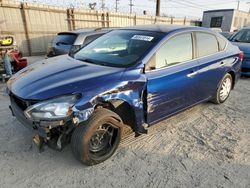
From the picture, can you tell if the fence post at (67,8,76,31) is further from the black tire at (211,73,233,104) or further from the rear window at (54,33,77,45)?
the black tire at (211,73,233,104)

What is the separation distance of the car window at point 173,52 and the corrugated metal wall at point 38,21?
9341 millimetres

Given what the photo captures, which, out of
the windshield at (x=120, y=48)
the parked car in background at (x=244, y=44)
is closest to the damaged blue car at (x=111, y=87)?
the windshield at (x=120, y=48)

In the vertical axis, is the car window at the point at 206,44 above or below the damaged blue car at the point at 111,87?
above

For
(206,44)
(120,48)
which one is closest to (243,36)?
(206,44)

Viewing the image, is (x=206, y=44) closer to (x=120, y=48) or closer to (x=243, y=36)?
(x=120, y=48)

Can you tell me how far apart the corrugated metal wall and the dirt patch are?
318 inches

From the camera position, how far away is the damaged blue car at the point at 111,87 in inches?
94.3

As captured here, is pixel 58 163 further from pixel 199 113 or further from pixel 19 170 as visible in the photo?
pixel 199 113

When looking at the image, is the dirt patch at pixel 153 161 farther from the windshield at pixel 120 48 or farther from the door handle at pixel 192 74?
the windshield at pixel 120 48

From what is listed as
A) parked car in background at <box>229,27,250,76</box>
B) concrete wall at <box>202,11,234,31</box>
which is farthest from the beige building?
parked car in background at <box>229,27,250,76</box>

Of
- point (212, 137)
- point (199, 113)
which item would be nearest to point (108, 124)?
point (212, 137)

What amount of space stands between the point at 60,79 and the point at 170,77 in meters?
1.54

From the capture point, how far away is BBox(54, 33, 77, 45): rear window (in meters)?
6.74

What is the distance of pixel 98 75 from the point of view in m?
2.63
